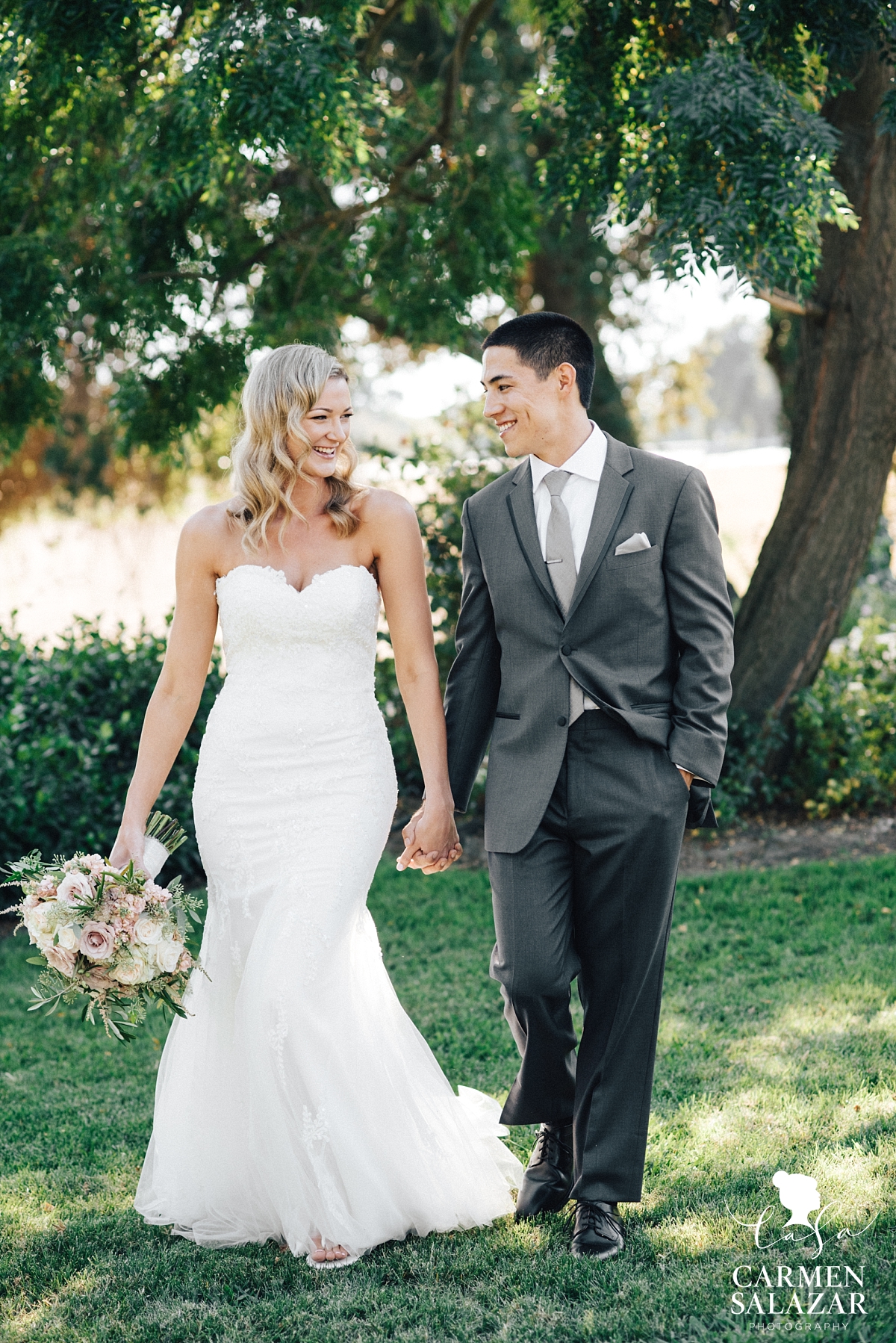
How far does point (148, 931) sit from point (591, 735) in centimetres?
124

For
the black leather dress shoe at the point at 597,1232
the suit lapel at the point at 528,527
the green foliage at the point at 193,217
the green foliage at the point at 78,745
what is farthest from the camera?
the green foliage at the point at 78,745

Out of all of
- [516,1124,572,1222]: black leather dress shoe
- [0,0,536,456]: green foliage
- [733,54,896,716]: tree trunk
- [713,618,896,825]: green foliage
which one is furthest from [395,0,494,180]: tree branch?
[516,1124,572,1222]: black leather dress shoe

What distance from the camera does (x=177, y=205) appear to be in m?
7.11

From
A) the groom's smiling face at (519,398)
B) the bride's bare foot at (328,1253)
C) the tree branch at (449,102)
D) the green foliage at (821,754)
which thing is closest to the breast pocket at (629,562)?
the groom's smiling face at (519,398)

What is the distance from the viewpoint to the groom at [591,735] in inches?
128

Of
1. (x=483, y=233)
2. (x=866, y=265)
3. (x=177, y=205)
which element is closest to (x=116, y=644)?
(x=177, y=205)

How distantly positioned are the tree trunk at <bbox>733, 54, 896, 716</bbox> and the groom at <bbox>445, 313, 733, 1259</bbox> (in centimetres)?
435

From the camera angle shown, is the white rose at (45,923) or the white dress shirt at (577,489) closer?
the white rose at (45,923)

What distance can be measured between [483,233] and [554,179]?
1.44 m

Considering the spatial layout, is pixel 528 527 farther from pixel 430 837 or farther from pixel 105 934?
pixel 105 934

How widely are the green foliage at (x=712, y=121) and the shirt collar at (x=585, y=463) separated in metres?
2.07

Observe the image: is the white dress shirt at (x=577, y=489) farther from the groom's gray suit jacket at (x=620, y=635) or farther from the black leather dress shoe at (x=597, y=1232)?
the black leather dress shoe at (x=597, y=1232)

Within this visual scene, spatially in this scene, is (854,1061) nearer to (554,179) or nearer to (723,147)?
(723,147)

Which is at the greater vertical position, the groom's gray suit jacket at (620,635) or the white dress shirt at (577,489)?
the white dress shirt at (577,489)
